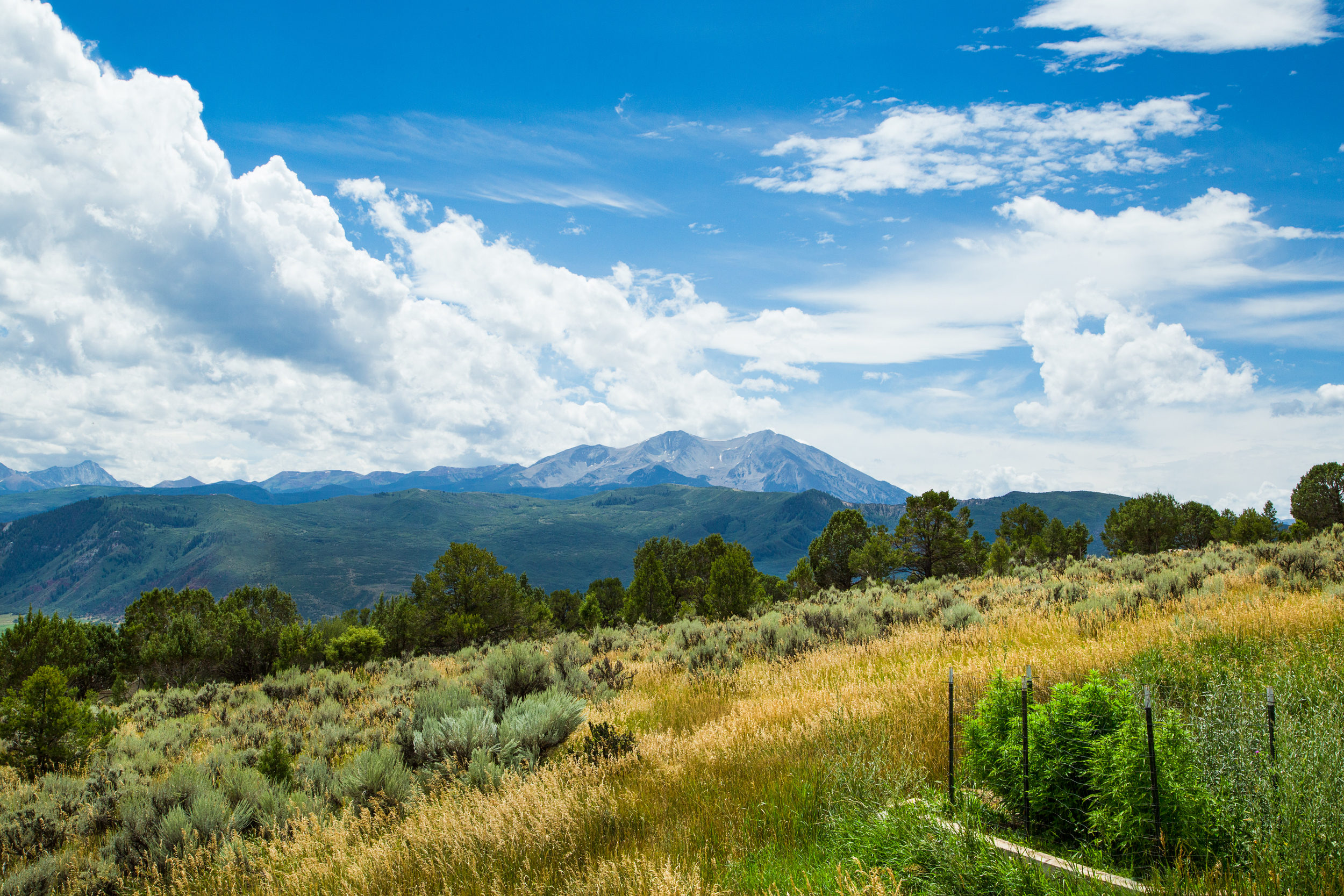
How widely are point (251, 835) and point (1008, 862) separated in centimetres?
725

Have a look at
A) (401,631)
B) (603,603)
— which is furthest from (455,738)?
(603,603)

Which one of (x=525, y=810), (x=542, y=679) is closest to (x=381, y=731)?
(x=542, y=679)

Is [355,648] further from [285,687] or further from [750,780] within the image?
[750,780]

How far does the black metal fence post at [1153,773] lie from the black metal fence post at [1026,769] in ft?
2.16

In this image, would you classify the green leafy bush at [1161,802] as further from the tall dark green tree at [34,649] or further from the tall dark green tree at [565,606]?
the tall dark green tree at [565,606]

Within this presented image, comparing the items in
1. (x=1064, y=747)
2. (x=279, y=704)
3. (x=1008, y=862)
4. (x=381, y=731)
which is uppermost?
(x=1064, y=747)

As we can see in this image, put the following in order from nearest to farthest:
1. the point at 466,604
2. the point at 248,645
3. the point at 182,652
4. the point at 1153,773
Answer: the point at 1153,773 < the point at 182,652 < the point at 248,645 < the point at 466,604

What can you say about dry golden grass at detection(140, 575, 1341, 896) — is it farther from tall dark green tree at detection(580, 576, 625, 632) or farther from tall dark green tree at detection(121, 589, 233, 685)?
tall dark green tree at detection(580, 576, 625, 632)

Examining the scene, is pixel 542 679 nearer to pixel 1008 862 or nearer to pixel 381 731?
pixel 381 731

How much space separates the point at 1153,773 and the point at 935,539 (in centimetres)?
4041

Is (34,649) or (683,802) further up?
(683,802)

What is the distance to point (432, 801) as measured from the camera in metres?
6.25

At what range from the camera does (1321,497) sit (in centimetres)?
4831

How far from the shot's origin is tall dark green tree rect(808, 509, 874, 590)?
46.6 m
